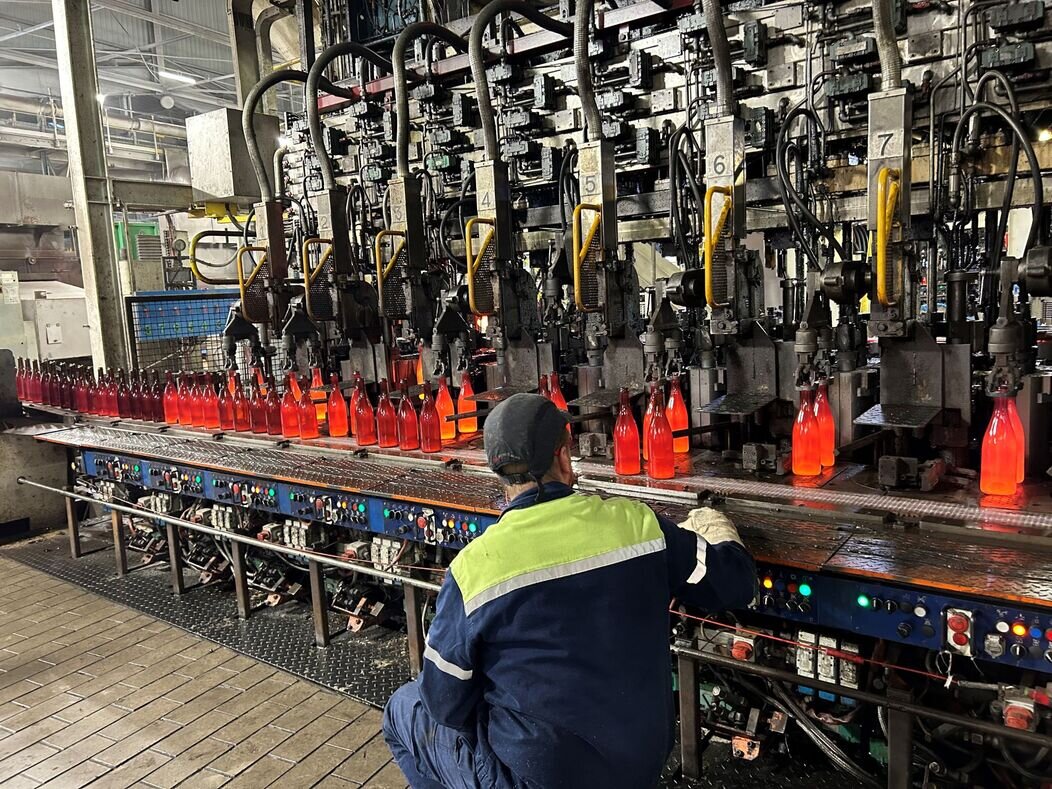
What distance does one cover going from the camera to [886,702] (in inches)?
79.6

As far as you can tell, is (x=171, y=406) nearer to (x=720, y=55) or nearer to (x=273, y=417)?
(x=273, y=417)

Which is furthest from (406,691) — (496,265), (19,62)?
(19,62)

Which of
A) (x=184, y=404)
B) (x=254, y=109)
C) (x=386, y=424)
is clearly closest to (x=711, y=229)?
(x=386, y=424)

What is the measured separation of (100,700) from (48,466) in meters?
3.03

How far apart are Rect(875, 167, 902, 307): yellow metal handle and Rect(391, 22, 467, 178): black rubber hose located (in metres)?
2.05

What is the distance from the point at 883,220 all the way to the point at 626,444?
1118mm

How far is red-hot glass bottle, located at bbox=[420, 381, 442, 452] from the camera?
3428mm

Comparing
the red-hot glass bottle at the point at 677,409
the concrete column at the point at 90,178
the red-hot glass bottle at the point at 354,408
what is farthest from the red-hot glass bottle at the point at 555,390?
the concrete column at the point at 90,178

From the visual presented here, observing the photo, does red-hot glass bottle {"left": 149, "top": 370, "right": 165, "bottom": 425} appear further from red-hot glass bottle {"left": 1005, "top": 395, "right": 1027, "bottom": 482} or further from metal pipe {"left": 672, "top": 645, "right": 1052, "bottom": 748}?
red-hot glass bottle {"left": 1005, "top": 395, "right": 1027, "bottom": 482}

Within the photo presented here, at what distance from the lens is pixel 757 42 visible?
3.03 metres

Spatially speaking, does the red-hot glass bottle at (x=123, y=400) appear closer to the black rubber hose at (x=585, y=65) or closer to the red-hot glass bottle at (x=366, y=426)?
the red-hot glass bottle at (x=366, y=426)

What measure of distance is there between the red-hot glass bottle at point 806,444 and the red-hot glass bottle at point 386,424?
6.06ft

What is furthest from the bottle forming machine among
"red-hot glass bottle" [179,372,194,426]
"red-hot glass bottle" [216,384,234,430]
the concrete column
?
the concrete column

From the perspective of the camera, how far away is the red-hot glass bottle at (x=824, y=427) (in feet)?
8.72
